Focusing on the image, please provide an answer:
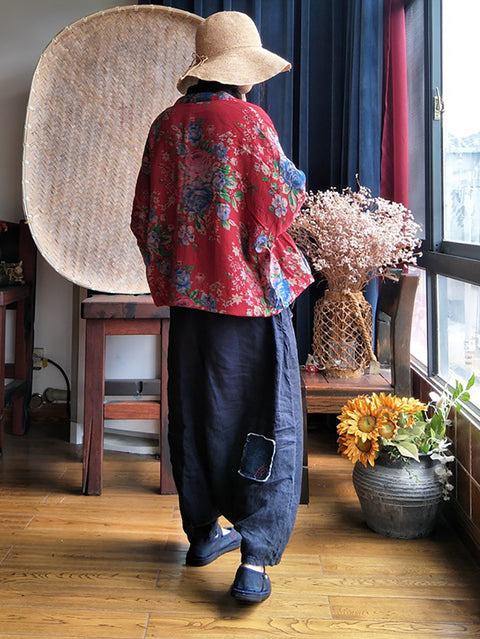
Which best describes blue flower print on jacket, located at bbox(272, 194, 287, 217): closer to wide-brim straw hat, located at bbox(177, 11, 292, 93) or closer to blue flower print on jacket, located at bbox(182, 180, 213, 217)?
blue flower print on jacket, located at bbox(182, 180, 213, 217)

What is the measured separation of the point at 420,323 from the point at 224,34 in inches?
61.7

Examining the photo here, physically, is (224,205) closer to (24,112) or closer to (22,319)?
(22,319)

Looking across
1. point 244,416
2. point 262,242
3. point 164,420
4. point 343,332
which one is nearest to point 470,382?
point 343,332

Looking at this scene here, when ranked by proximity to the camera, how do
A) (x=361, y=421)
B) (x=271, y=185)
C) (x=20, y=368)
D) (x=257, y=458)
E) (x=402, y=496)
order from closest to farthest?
(x=271, y=185), (x=257, y=458), (x=402, y=496), (x=361, y=421), (x=20, y=368)

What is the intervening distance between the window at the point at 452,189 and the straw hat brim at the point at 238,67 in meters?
0.82

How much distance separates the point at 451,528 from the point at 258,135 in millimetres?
1355

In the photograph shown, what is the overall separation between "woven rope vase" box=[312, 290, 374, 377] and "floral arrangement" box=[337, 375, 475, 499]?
0.40 metres

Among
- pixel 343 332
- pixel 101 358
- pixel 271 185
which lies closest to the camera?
pixel 271 185

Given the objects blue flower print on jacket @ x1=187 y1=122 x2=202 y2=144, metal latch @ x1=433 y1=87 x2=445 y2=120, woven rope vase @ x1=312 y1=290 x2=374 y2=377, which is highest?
metal latch @ x1=433 y1=87 x2=445 y2=120

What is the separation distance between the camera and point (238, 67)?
1.60 metres

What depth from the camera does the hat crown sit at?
5.33 ft

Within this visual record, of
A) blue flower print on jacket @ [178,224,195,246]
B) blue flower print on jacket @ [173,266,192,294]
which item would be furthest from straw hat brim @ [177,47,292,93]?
blue flower print on jacket @ [173,266,192,294]

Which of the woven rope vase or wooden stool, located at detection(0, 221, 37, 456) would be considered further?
wooden stool, located at detection(0, 221, 37, 456)

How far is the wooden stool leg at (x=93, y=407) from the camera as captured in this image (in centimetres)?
238
